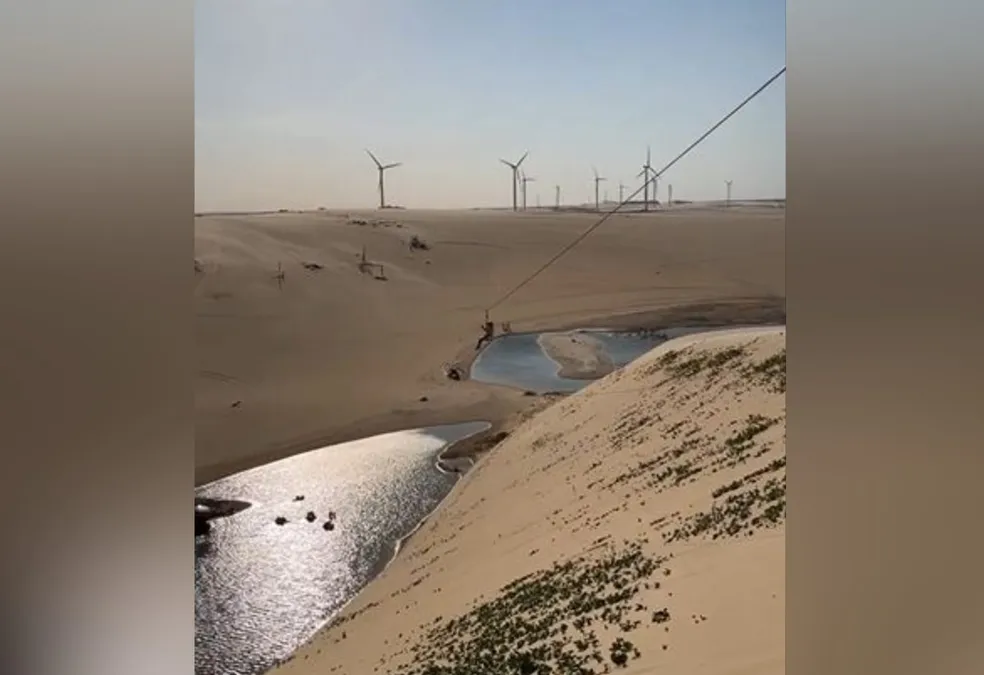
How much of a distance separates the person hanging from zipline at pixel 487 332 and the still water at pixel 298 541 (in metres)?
0.30

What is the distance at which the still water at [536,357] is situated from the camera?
2514mm

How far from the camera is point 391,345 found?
246 cm

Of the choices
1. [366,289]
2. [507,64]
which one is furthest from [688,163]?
[366,289]

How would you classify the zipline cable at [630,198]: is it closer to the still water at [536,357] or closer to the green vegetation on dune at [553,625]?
the still water at [536,357]

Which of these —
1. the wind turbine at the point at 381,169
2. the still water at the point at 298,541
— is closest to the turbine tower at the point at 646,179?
the wind turbine at the point at 381,169

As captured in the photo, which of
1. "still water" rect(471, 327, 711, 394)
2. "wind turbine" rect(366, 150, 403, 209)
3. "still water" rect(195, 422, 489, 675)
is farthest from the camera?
"still water" rect(471, 327, 711, 394)

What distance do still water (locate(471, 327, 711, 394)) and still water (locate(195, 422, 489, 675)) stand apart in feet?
0.84

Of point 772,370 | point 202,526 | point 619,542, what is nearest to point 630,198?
point 772,370

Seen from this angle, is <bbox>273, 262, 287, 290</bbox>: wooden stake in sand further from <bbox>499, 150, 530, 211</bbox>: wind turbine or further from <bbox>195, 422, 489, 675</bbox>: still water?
<bbox>499, 150, 530, 211</bbox>: wind turbine

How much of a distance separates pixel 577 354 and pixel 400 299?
48 cm

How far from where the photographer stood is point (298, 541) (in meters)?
2.34

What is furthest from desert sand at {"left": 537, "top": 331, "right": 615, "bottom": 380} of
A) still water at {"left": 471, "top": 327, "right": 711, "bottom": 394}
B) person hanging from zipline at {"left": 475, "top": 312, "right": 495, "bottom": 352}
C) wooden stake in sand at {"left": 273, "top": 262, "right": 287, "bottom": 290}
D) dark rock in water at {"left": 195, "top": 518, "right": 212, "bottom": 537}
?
dark rock in water at {"left": 195, "top": 518, "right": 212, "bottom": 537}

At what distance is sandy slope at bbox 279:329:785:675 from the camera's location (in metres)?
2.34
